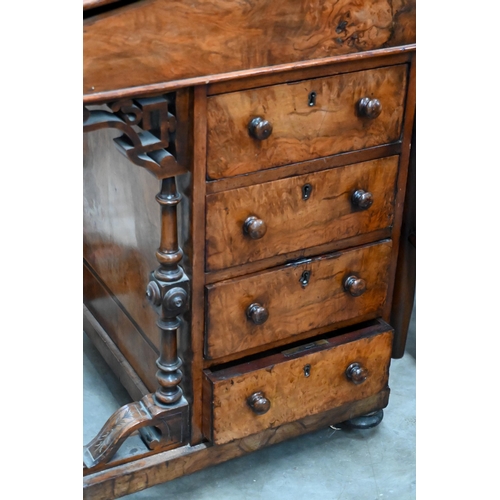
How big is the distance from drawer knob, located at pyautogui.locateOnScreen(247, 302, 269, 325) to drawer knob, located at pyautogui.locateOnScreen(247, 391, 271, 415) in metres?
0.18

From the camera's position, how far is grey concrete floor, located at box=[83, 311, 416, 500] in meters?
2.13

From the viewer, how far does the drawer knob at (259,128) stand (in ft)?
5.74

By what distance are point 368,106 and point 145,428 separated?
0.83 m

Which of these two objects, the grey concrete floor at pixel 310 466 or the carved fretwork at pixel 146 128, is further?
the grey concrete floor at pixel 310 466

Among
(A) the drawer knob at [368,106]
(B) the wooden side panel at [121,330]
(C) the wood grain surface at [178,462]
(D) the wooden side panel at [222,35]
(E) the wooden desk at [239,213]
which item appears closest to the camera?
(D) the wooden side panel at [222,35]

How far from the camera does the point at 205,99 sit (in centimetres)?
169

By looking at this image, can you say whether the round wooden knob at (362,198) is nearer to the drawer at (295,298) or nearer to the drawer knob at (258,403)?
the drawer at (295,298)

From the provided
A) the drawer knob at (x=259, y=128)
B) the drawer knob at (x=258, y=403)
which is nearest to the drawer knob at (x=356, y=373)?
the drawer knob at (x=258, y=403)

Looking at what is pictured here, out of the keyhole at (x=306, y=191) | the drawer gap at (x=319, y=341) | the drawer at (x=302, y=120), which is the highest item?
the drawer at (x=302, y=120)

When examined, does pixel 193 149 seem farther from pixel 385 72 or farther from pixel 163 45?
pixel 385 72

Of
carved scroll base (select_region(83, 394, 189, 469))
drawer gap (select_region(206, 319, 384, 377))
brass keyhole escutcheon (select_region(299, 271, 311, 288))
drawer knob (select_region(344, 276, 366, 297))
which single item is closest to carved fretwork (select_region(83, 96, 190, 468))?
carved scroll base (select_region(83, 394, 189, 469))

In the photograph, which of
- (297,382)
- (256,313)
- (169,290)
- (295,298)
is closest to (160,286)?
(169,290)

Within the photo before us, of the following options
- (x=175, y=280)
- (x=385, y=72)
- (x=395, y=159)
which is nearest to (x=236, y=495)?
(x=175, y=280)

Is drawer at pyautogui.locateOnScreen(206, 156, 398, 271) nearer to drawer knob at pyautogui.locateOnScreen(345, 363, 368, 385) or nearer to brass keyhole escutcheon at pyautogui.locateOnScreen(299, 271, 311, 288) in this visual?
brass keyhole escutcheon at pyautogui.locateOnScreen(299, 271, 311, 288)
